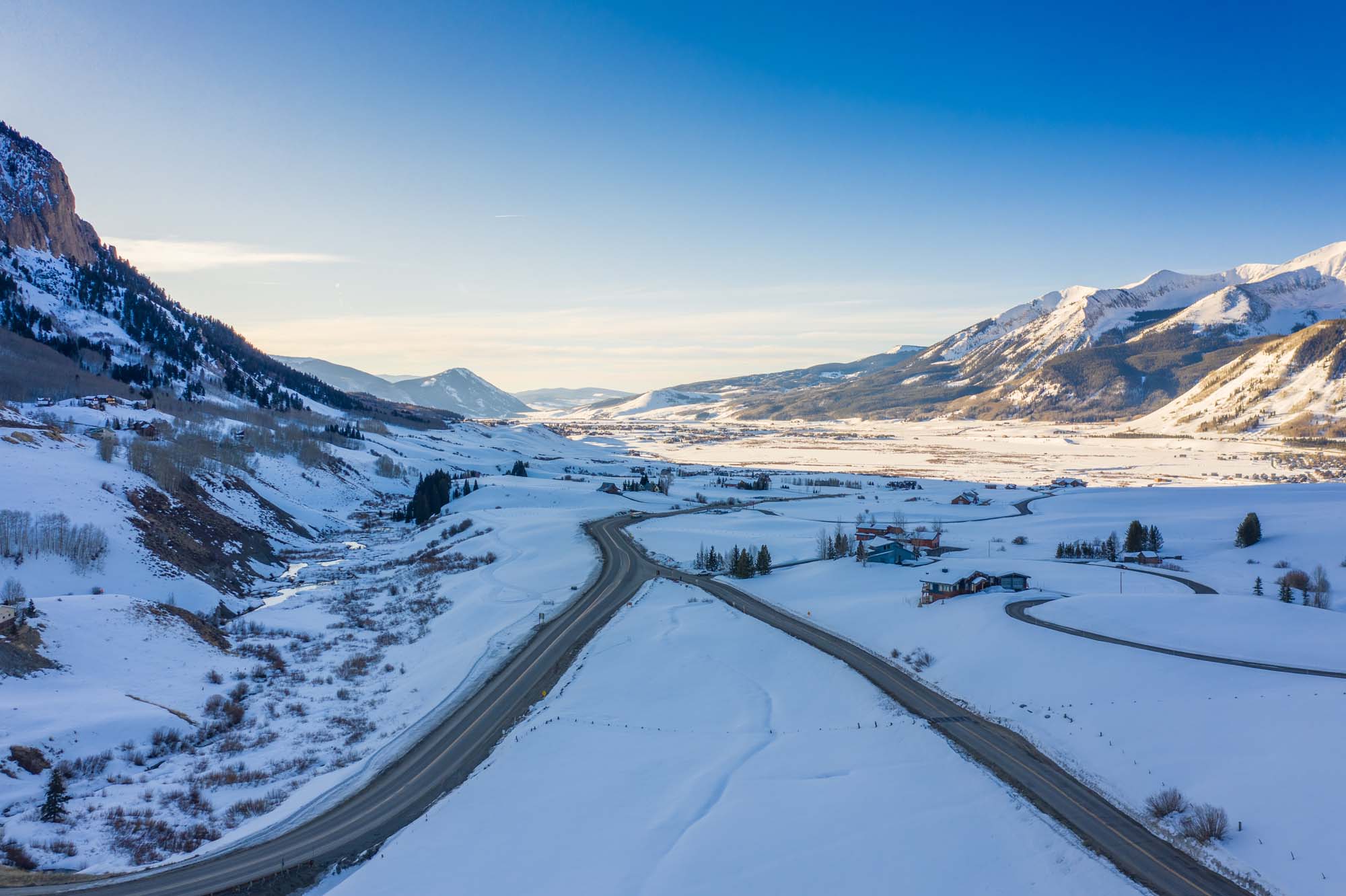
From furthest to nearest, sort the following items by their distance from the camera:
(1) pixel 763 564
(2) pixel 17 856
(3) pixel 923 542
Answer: (3) pixel 923 542 < (1) pixel 763 564 < (2) pixel 17 856

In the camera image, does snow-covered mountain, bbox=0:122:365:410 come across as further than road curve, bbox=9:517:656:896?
Yes

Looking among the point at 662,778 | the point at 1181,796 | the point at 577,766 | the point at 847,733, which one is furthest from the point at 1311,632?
the point at 577,766

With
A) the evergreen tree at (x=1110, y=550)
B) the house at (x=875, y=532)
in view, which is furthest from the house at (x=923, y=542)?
the evergreen tree at (x=1110, y=550)

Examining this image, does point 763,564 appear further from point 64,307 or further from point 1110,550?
point 64,307

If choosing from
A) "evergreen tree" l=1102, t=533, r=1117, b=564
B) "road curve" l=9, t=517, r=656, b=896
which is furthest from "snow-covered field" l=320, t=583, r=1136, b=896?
"evergreen tree" l=1102, t=533, r=1117, b=564

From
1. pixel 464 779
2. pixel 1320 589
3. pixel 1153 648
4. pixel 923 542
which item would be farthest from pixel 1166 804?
pixel 923 542

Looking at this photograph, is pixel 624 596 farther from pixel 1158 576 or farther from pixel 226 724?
pixel 1158 576

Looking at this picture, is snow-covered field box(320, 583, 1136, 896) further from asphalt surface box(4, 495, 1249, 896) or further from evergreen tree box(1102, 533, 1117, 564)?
evergreen tree box(1102, 533, 1117, 564)
